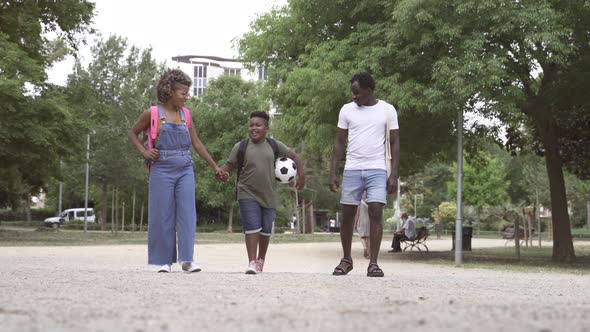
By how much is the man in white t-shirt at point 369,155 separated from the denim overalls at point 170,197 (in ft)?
5.29

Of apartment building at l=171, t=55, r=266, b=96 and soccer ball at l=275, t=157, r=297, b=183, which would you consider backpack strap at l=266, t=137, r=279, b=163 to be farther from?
apartment building at l=171, t=55, r=266, b=96

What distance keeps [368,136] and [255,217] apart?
1597mm

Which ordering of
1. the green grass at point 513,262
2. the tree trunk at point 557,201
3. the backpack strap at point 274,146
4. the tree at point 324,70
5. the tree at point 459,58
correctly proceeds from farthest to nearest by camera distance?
the tree trunk at point 557,201 < the tree at point 324,70 < the green grass at point 513,262 < the tree at point 459,58 < the backpack strap at point 274,146

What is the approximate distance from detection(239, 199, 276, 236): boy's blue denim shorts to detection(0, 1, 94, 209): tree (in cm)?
1530

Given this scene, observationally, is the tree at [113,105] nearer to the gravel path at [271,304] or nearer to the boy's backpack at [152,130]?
the boy's backpack at [152,130]

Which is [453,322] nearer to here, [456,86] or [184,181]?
[184,181]

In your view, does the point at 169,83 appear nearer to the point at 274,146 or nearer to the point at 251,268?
the point at 274,146

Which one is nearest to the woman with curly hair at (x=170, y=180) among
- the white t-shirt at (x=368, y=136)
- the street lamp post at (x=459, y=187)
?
the white t-shirt at (x=368, y=136)

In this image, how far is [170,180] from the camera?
8680 millimetres

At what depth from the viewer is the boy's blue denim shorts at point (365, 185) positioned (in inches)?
333

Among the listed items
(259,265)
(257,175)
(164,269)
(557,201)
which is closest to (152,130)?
(257,175)

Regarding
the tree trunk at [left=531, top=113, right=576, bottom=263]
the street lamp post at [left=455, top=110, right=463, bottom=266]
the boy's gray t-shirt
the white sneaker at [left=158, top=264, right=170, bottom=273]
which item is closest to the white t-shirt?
the boy's gray t-shirt

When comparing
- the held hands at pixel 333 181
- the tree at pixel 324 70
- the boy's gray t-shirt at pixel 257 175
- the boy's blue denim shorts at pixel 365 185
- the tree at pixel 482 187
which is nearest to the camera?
the boy's blue denim shorts at pixel 365 185

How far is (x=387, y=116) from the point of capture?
337 inches
